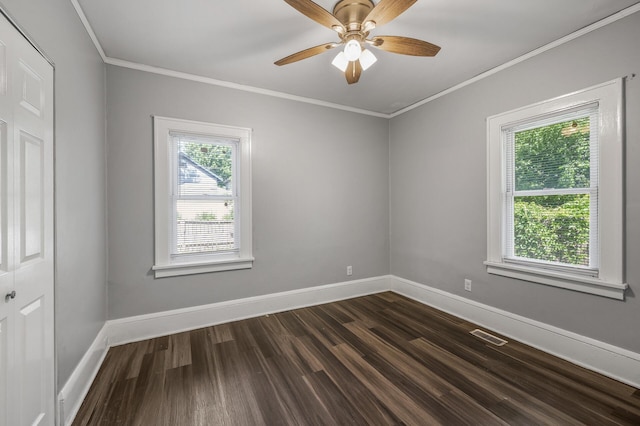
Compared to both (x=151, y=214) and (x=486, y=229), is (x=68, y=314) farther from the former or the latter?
(x=486, y=229)

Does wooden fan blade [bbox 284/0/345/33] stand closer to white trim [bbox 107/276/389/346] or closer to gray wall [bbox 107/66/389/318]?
gray wall [bbox 107/66/389/318]

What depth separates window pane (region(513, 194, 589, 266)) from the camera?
88.5 inches

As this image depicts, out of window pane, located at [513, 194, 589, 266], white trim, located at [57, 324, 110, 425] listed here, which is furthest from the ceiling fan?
white trim, located at [57, 324, 110, 425]

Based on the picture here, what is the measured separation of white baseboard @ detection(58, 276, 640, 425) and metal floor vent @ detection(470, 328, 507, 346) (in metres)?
0.13

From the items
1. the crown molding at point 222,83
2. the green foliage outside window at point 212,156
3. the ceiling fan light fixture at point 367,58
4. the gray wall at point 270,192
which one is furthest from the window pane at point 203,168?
the ceiling fan light fixture at point 367,58

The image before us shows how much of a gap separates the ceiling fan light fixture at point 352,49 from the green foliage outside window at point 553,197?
6.34 ft

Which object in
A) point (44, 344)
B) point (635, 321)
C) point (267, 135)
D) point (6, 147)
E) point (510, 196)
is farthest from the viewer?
point (267, 135)

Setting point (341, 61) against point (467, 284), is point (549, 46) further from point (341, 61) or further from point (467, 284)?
point (467, 284)

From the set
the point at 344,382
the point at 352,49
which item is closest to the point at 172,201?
the point at 352,49

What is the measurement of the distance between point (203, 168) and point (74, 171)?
1.23 metres

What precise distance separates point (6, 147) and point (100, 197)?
1412mm

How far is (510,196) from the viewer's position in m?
2.73

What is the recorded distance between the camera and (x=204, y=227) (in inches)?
117

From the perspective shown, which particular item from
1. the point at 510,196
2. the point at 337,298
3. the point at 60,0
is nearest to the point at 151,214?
the point at 60,0
